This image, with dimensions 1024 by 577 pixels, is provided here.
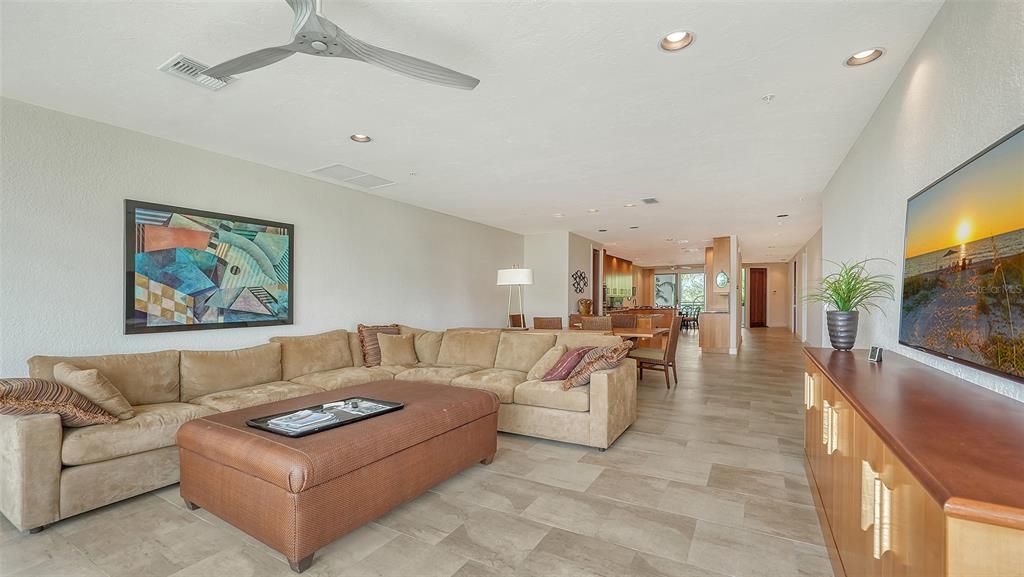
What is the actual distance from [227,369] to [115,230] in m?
1.39

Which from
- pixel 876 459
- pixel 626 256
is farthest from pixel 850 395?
pixel 626 256

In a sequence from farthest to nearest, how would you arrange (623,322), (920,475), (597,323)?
(623,322) → (597,323) → (920,475)

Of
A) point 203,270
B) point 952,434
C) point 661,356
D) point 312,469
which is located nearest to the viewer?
point 952,434

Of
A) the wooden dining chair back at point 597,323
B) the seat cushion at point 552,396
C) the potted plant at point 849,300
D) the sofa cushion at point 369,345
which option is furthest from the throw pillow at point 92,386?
the wooden dining chair back at point 597,323

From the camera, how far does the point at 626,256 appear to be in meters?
14.0

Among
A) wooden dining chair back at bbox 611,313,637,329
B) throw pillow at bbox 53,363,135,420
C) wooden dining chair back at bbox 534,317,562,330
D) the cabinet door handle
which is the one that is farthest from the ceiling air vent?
wooden dining chair back at bbox 611,313,637,329

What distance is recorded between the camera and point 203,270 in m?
3.91

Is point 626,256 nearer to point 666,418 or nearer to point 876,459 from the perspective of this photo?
point 666,418

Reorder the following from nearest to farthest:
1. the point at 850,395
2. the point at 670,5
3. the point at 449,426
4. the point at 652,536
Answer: the point at 850,395 < the point at 670,5 < the point at 652,536 < the point at 449,426

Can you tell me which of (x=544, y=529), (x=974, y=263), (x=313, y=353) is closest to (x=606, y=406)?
(x=544, y=529)

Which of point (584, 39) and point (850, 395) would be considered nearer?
point (850, 395)

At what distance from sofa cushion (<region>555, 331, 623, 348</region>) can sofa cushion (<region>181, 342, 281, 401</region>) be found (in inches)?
112

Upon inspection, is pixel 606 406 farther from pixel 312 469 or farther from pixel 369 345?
pixel 369 345

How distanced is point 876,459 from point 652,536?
1.37 meters
